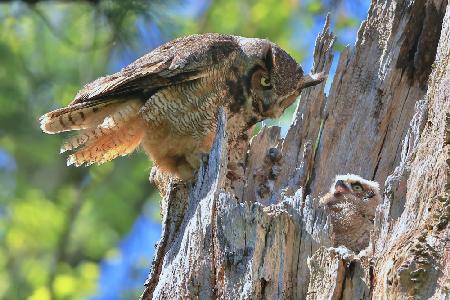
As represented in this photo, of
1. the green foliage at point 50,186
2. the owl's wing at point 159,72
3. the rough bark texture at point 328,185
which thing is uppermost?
the green foliage at point 50,186

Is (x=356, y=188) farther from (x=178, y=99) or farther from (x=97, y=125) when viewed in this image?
(x=97, y=125)

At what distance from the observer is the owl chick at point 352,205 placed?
15.4 ft

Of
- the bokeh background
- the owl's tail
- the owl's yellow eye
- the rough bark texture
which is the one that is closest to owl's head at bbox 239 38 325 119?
the owl's yellow eye

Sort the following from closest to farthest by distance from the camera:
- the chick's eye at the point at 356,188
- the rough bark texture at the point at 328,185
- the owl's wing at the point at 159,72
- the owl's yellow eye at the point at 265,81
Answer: the rough bark texture at the point at 328,185 < the owl's wing at the point at 159,72 < the chick's eye at the point at 356,188 < the owl's yellow eye at the point at 265,81

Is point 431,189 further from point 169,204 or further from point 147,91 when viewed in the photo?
point 147,91

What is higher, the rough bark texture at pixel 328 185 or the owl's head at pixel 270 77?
the owl's head at pixel 270 77

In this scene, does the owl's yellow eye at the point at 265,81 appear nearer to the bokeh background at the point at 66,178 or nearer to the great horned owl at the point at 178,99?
the great horned owl at the point at 178,99

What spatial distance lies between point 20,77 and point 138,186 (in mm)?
2314

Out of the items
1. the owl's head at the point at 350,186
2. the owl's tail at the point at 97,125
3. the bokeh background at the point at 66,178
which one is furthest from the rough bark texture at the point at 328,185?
the bokeh background at the point at 66,178

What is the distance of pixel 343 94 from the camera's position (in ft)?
16.5

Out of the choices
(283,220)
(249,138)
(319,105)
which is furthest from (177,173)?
(283,220)

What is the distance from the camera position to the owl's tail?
4641 millimetres

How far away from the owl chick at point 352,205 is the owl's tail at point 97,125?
1170 millimetres

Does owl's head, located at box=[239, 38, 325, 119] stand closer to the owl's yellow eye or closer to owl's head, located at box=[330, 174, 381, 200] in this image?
the owl's yellow eye
